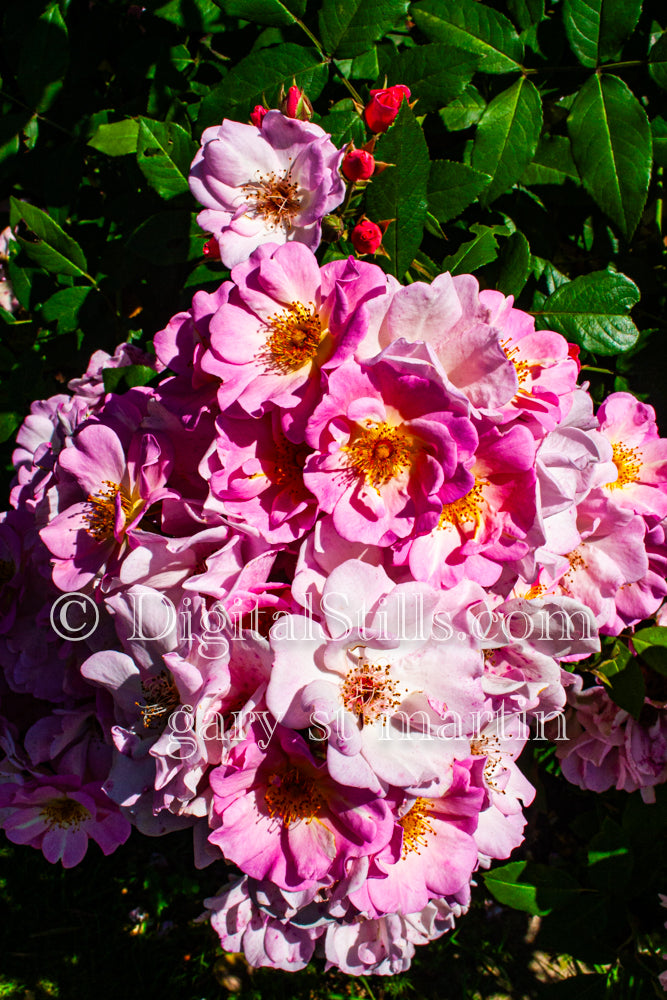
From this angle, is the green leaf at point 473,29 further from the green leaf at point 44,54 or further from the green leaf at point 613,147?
the green leaf at point 44,54

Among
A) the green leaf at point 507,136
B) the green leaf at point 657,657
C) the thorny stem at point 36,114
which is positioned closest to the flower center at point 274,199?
the green leaf at point 507,136

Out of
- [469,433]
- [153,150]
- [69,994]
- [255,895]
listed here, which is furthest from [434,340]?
[69,994]

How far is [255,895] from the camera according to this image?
1.32 metres

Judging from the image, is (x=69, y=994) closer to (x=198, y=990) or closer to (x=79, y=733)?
(x=198, y=990)

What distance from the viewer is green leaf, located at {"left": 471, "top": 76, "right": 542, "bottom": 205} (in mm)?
1569

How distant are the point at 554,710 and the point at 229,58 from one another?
5.99ft

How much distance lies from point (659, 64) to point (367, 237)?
80cm

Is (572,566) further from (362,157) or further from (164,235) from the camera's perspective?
(164,235)

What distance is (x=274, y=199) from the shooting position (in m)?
1.43

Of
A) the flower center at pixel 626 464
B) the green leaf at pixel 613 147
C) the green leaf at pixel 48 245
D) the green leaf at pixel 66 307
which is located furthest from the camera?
the green leaf at pixel 66 307

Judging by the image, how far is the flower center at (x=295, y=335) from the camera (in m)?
1.26

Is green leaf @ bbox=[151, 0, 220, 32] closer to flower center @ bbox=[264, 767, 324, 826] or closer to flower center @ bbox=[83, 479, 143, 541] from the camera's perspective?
flower center @ bbox=[83, 479, 143, 541]

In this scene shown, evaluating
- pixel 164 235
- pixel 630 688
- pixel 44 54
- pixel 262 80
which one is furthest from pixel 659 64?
pixel 44 54

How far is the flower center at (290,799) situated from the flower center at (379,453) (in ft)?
1.71
